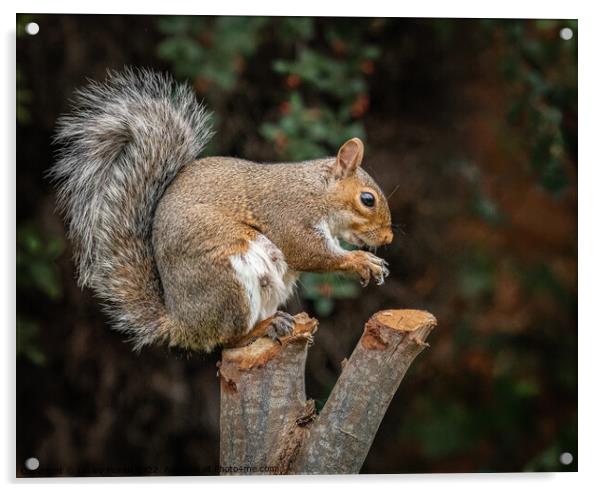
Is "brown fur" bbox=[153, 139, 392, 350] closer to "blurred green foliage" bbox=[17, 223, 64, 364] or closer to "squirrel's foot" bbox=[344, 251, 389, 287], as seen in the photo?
"squirrel's foot" bbox=[344, 251, 389, 287]

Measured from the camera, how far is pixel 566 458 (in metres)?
2.74

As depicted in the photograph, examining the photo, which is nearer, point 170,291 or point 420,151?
point 170,291

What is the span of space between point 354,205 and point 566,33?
0.90 metres

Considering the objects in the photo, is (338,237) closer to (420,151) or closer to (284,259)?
(284,259)

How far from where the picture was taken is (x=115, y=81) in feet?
8.25

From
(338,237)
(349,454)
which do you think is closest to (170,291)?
(338,237)

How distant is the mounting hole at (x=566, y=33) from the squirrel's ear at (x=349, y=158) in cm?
80

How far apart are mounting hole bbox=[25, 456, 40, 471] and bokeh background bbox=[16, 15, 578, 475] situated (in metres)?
0.02

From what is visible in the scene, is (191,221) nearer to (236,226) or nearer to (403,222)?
(236,226)

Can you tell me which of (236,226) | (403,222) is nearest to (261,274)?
(236,226)

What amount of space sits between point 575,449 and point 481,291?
1.76 feet

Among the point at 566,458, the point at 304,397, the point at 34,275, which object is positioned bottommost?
the point at 566,458

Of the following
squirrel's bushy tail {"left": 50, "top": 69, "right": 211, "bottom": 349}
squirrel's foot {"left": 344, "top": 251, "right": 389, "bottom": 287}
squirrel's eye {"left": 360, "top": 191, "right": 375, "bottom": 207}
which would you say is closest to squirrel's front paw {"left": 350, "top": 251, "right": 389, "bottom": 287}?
squirrel's foot {"left": 344, "top": 251, "right": 389, "bottom": 287}
